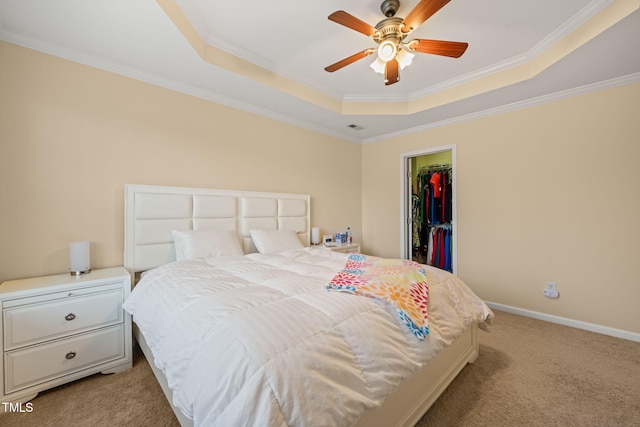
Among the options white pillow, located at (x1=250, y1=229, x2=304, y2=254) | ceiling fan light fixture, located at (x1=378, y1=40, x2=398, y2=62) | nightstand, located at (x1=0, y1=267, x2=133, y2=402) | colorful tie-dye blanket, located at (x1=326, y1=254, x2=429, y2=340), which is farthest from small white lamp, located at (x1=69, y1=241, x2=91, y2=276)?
ceiling fan light fixture, located at (x1=378, y1=40, x2=398, y2=62)

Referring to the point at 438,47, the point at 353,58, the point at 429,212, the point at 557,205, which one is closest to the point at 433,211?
the point at 429,212

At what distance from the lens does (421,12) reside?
1586 mm

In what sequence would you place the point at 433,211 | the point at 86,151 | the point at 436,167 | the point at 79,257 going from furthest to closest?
the point at 436,167 < the point at 433,211 < the point at 86,151 < the point at 79,257

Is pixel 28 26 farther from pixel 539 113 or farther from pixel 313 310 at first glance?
pixel 539 113

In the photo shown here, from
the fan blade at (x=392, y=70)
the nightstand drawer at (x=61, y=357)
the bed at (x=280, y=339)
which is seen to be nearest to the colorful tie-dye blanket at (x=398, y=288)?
the bed at (x=280, y=339)

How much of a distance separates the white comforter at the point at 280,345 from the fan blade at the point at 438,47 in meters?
1.59

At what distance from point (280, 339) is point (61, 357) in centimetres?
179

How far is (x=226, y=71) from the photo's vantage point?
2398mm

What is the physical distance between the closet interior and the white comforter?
255cm

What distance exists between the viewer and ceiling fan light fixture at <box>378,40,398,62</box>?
6.15 feet

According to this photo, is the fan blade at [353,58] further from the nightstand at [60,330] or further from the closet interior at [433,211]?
the closet interior at [433,211]

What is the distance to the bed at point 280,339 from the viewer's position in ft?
2.88

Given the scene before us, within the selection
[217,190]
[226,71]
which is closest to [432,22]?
[226,71]

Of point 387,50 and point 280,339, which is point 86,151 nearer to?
point 280,339
